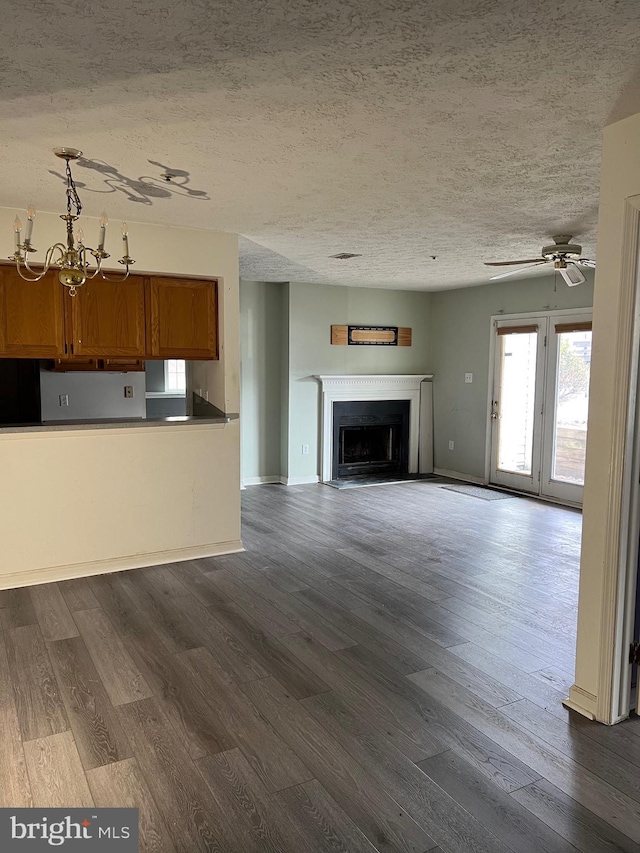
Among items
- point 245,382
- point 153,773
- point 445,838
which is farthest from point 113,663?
point 245,382

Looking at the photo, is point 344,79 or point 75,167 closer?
point 344,79

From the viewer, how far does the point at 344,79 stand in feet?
6.68

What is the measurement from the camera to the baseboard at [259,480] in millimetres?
7255

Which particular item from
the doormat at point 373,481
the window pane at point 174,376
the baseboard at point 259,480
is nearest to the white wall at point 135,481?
the baseboard at point 259,480

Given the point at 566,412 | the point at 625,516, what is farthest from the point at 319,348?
the point at 625,516

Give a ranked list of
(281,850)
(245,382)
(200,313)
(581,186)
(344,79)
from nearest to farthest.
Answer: (281,850)
(344,79)
(581,186)
(200,313)
(245,382)

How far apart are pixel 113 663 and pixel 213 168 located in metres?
2.48

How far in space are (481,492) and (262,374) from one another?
2.94 meters

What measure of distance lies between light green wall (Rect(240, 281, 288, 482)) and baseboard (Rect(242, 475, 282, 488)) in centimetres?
3

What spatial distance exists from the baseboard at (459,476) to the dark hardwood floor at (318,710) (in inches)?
119

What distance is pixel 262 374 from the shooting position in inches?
286

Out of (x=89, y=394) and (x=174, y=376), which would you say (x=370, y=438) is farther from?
(x=89, y=394)

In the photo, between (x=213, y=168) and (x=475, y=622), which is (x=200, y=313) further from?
(x=475, y=622)

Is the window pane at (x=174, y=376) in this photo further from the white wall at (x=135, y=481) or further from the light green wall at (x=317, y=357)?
the white wall at (x=135, y=481)
